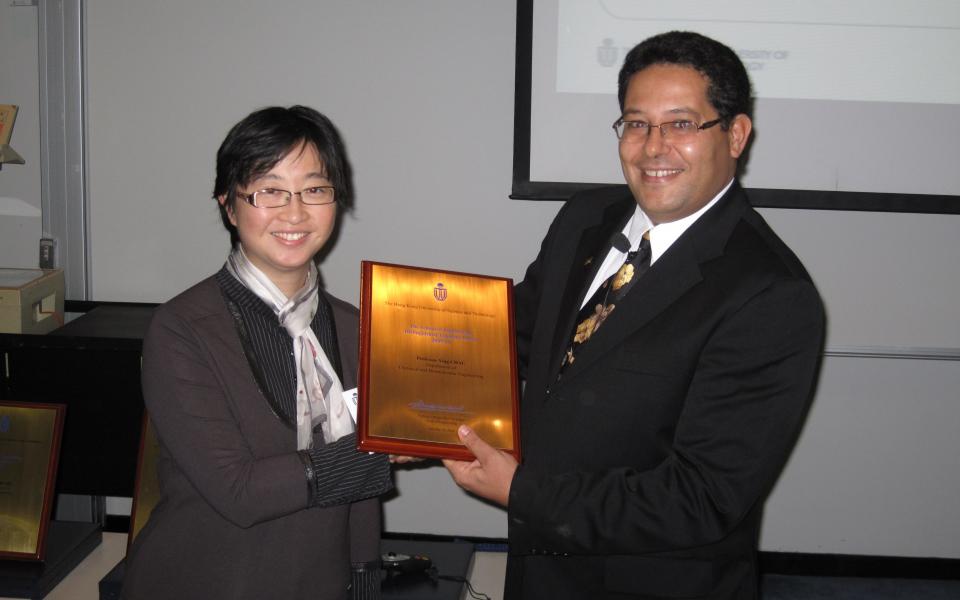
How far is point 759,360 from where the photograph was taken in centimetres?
152

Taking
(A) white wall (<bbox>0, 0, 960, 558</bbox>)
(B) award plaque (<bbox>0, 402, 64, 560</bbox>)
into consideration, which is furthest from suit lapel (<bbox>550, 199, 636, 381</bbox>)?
(B) award plaque (<bbox>0, 402, 64, 560</bbox>)

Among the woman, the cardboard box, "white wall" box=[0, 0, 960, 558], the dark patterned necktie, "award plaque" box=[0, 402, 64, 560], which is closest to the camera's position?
the woman

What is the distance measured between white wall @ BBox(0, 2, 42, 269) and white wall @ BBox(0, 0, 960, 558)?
2.7 inches

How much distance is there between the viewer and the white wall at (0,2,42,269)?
294 cm

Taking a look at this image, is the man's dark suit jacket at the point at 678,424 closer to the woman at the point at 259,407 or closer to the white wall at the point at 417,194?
the woman at the point at 259,407

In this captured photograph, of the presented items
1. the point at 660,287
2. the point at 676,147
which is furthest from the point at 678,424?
the point at 676,147

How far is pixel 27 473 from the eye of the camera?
241 cm

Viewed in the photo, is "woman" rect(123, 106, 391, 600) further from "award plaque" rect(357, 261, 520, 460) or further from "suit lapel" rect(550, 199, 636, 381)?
"suit lapel" rect(550, 199, 636, 381)

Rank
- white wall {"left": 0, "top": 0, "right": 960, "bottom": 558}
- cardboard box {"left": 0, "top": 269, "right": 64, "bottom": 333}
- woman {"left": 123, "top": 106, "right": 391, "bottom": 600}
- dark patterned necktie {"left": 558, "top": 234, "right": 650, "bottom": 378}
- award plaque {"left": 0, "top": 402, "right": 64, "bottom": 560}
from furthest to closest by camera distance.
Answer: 1. white wall {"left": 0, "top": 0, "right": 960, "bottom": 558}
2. cardboard box {"left": 0, "top": 269, "right": 64, "bottom": 333}
3. award plaque {"left": 0, "top": 402, "right": 64, "bottom": 560}
4. dark patterned necktie {"left": 558, "top": 234, "right": 650, "bottom": 378}
5. woman {"left": 123, "top": 106, "right": 391, "bottom": 600}

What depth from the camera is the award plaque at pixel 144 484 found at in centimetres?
251

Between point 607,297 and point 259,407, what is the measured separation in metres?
0.69

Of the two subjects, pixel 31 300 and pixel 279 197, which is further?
pixel 31 300

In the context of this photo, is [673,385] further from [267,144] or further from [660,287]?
[267,144]

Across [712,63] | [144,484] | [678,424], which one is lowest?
[144,484]
